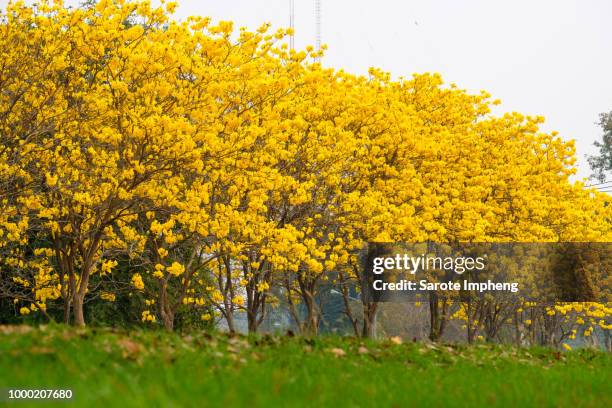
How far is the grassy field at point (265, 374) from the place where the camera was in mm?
5648

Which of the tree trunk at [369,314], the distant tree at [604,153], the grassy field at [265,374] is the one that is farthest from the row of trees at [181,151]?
the distant tree at [604,153]

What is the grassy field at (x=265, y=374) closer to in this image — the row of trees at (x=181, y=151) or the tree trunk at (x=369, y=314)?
the row of trees at (x=181, y=151)

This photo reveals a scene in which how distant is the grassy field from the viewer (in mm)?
5648

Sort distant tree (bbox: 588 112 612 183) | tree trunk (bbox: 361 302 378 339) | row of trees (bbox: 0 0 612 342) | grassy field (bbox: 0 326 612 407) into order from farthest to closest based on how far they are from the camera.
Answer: distant tree (bbox: 588 112 612 183) → tree trunk (bbox: 361 302 378 339) → row of trees (bbox: 0 0 612 342) → grassy field (bbox: 0 326 612 407)

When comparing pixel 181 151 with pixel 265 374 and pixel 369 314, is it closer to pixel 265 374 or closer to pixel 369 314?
pixel 265 374

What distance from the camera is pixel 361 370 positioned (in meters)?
7.96

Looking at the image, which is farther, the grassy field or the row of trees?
the row of trees

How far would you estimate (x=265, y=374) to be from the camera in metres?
6.86

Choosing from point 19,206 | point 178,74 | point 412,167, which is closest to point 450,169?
point 412,167

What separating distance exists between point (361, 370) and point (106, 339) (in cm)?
227

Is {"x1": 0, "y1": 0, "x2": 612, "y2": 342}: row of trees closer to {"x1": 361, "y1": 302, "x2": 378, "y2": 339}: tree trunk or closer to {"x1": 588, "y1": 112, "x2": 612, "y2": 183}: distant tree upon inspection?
{"x1": 361, "y1": 302, "x2": 378, "y2": 339}: tree trunk

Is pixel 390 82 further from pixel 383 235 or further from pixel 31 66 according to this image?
pixel 31 66

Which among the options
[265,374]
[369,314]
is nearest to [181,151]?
[265,374]

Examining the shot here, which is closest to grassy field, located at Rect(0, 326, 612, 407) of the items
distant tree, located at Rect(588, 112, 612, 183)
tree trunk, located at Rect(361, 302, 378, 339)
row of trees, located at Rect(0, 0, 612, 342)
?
row of trees, located at Rect(0, 0, 612, 342)
